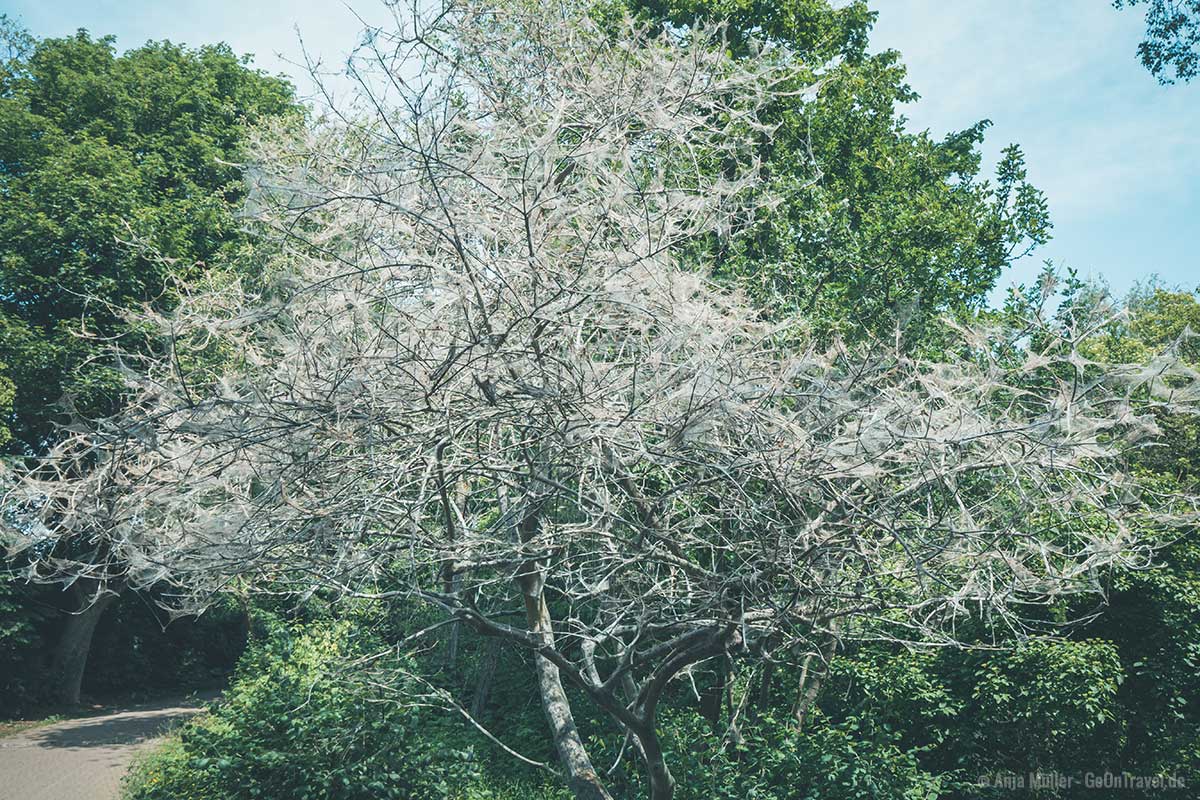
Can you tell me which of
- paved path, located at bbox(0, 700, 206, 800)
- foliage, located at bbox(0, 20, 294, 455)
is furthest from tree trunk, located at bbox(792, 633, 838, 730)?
foliage, located at bbox(0, 20, 294, 455)

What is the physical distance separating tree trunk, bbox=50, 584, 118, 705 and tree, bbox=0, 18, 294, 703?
0.08ft

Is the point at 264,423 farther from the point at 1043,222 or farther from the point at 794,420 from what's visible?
the point at 1043,222

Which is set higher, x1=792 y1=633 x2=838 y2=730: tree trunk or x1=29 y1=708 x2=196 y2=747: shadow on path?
x1=792 y1=633 x2=838 y2=730: tree trunk

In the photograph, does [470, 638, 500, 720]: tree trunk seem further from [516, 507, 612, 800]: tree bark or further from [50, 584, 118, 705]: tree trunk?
[50, 584, 118, 705]: tree trunk

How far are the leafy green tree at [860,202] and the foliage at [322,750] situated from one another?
5094 mm

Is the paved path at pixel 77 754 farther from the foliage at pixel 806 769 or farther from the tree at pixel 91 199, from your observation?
the foliage at pixel 806 769

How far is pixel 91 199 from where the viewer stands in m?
12.6

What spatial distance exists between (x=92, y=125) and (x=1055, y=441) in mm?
16564

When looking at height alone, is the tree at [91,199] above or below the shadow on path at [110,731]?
above

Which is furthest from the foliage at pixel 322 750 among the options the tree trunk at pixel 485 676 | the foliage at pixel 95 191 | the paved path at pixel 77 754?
the foliage at pixel 95 191

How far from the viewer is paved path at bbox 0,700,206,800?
9.02 metres

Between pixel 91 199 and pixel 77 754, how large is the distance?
8.76 m

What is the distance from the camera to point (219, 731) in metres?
7.28

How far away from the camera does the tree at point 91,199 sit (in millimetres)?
12203
